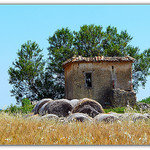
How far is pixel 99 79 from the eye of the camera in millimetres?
19344

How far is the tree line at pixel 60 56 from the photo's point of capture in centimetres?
2109

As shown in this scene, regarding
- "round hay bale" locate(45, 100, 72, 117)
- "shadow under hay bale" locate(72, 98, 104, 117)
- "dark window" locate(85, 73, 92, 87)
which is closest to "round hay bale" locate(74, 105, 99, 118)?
"shadow under hay bale" locate(72, 98, 104, 117)

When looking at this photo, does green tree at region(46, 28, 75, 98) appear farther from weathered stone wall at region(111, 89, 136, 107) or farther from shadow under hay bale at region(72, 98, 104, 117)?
shadow under hay bale at region(72, 98, 104, 117)

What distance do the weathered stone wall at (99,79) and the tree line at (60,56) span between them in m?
2.46

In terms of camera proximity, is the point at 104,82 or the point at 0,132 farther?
the point at 104,82

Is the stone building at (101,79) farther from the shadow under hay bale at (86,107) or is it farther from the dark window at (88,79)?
the shadow under hay bale at (86,107)

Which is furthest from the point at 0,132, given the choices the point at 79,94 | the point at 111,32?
the point at 111,32

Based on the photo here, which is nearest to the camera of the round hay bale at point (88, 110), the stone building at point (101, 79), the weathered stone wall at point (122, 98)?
the round hay bale at point (88, 110)

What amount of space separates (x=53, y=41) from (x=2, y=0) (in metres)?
17.6

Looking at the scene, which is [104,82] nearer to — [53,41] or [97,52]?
[97,52]

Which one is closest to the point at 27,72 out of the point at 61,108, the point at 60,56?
the point at 60,56

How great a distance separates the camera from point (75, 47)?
907 inches

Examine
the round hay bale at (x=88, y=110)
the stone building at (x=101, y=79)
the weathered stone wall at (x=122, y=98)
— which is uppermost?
the stone building at (x=101, y=79)

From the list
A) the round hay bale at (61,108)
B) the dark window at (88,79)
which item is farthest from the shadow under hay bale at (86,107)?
the dark window at (88,79)
